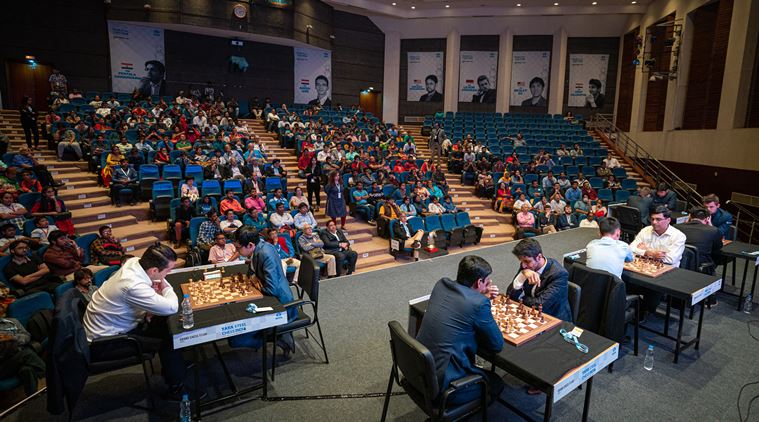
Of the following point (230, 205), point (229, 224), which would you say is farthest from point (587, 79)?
point (229, 224)

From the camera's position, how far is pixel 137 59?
16.2 metres

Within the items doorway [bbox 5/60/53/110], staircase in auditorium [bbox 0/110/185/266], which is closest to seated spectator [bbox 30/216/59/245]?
staircase in auditorium [bbox 0/110/185/266]

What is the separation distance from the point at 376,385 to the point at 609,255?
97.0 inches

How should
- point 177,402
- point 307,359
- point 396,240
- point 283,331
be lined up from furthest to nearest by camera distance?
point 396,240
point 307,359
point 283,331
point 177,402

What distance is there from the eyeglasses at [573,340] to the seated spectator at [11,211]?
7759 millimetres

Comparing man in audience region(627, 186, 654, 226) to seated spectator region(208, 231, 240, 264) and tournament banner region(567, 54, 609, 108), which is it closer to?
seated spectator region(208, 231, 240, 264)

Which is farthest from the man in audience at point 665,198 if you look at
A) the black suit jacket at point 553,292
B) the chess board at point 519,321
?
the chess board at point 519,321

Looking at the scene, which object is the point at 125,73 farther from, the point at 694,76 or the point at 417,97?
the point at 694,76

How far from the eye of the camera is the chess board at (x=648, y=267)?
4219 millimetres

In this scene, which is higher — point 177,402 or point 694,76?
point 694,76

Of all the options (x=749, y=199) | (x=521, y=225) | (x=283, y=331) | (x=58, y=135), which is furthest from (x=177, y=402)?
(x=749, y=199)

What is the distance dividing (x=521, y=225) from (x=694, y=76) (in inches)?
364

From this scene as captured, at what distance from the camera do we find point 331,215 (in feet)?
29.5

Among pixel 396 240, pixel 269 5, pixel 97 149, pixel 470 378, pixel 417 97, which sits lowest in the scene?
pixel 396 240
